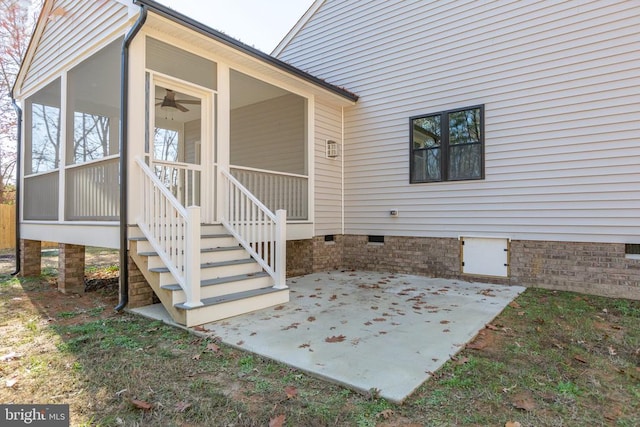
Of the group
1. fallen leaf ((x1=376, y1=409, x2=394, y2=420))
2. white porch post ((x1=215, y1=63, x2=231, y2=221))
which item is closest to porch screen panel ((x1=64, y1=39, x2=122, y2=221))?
white porch post ((x1=215, y1=63, x2=231, y2=221))

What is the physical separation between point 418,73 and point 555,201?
11.1ft

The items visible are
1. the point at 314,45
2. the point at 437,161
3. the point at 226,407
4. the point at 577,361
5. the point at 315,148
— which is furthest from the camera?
the point at 314,45

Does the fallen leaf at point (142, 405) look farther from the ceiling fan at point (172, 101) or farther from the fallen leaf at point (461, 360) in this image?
the ceiling fan at point (172, 101)

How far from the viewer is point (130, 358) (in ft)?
10.3

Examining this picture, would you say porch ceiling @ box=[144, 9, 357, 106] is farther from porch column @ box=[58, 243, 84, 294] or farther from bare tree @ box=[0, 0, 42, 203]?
bare tree @ box=[0, 0, 42, 203]

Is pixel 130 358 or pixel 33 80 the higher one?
pixel 33 80

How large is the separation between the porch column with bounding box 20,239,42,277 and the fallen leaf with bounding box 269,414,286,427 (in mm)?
7596

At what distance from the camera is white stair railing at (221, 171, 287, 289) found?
4973 mm

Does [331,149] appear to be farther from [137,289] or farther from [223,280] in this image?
[137,289]

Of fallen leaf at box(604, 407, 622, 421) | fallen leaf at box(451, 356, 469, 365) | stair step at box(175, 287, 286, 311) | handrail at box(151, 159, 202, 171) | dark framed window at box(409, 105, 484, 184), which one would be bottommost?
fallen leaf at box(604, 407, 622, 421)

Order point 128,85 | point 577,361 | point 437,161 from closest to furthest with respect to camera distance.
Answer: point 577,361, point 128,85, point 437,161

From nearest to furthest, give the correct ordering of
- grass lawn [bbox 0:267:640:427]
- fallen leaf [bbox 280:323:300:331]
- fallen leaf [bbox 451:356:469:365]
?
grass lawn [bbox 0:267:640:427] < fallen leaf [bbox 451:356:469:365] < fallen leaf [bbox 280:323:300:331]

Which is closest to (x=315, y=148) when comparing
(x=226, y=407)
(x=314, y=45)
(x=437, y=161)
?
A: (x=437, y=161)

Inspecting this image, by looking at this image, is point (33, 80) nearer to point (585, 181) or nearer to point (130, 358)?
point (130, 358)
